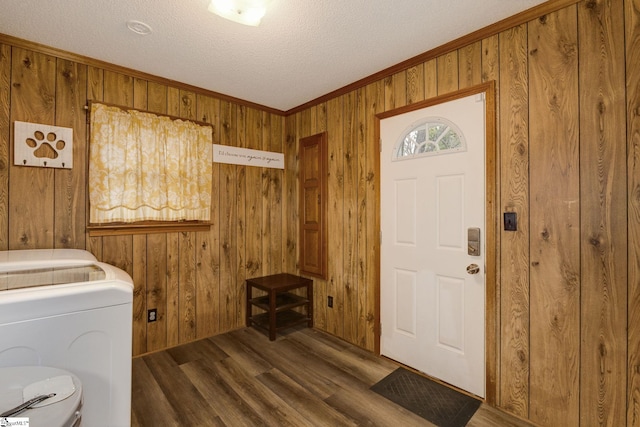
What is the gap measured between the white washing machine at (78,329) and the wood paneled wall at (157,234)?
867mm

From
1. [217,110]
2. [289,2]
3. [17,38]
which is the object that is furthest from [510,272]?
[17,38]

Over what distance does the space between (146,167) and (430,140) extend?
2454mm

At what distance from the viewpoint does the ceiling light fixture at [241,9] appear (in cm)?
172

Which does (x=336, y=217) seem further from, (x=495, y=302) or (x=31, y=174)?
(x=31, y=174)

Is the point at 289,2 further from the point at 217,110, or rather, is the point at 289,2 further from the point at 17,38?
the point at 17,38

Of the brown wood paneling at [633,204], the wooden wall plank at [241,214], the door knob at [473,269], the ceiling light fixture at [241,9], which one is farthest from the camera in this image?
the wooden wall plank at [241,214]

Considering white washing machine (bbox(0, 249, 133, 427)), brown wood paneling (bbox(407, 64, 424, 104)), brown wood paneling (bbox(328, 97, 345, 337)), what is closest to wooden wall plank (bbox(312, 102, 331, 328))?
brown wood paneling (bbox(328, 97, 345, 337))

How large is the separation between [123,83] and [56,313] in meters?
2.13

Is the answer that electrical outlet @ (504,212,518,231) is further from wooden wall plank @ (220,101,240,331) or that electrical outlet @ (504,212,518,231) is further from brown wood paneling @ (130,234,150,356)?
brown wood paneling @ (130,234,150,356)

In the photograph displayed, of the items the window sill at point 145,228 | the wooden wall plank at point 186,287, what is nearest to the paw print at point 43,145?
the window sill at point 145,228

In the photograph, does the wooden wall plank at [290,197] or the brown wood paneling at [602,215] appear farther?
the wooden wall plank at [290,197]

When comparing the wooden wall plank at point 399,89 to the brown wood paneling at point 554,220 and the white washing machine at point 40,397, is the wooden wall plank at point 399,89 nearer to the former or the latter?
the brown wood paneling at point 554,220

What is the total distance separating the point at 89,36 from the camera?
214cm

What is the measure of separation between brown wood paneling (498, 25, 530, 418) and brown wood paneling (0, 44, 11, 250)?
346 centimetres
